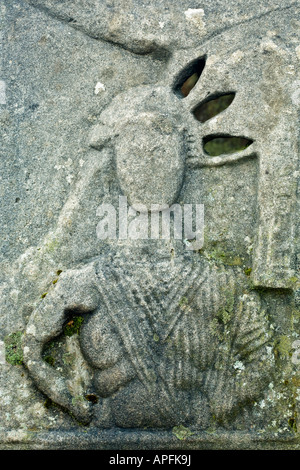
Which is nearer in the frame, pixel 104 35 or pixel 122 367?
pixel 122 367

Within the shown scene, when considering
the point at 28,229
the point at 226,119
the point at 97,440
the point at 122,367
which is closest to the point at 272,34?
the point at 226,119

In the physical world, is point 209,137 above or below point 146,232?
above

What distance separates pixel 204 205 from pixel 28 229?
104cm

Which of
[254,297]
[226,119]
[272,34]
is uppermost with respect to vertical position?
[272,34]

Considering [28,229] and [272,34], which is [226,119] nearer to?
[272,34]

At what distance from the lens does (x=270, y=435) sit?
3.54m

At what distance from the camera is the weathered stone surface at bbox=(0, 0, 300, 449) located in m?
3.49

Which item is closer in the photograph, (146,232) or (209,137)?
(146,232)

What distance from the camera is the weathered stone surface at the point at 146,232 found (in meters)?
3.49

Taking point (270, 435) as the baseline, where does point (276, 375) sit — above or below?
above

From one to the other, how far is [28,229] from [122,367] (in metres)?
0.96

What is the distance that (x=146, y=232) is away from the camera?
11.8 feet

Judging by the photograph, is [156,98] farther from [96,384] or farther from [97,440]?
[97,440]

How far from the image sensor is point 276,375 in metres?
3.61
